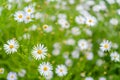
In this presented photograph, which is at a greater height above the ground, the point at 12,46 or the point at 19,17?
the point at 19,17

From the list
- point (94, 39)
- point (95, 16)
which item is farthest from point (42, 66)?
point (95, 16)

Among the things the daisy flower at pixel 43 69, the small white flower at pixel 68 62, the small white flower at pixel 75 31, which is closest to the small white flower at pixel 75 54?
the small white flower at pixel 68 62

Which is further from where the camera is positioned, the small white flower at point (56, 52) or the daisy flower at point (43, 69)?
the small white flower at point (56, 52)

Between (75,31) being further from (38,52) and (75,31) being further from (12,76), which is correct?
(38,52)

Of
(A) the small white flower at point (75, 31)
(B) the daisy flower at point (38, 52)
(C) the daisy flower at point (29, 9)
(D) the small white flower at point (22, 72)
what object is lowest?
(B) the daisy flower at point (38, 52)

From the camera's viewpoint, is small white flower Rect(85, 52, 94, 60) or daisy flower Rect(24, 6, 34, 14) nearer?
daisy flower Rect(24, 6, 34, 14)

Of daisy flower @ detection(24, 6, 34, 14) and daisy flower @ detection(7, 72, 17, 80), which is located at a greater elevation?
daisy flower @ detection(24, 6, 34, 14)

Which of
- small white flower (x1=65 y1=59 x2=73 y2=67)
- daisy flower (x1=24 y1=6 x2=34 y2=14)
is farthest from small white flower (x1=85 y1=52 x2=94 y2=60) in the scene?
daisy flower (x1=24 y1=6 x2=34 y2=14)

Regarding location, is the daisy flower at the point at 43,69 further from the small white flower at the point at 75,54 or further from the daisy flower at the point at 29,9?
the small white flower at the point at 75,54

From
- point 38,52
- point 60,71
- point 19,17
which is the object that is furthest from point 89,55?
point 38,52

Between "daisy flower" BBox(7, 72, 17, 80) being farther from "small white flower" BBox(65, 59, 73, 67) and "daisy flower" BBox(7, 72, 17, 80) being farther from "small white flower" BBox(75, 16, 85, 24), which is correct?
"small white flower" BBox(75, 16, 85, 24)

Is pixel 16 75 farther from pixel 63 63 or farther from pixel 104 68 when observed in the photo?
pixel 104 68

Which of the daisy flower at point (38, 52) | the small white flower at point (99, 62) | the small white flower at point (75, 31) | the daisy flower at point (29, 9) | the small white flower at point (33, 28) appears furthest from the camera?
the small white flower at point (75, 31)
